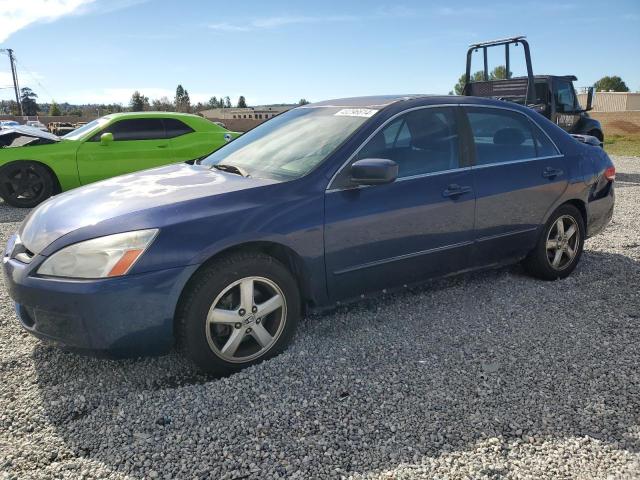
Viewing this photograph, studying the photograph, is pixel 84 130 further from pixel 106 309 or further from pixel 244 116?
pixel 244 116

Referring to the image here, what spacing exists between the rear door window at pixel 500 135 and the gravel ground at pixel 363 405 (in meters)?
1.20

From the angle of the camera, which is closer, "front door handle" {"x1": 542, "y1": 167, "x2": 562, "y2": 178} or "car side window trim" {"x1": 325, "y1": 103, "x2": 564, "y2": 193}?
"car side window trim" {"x1": 325, "y1": 103, "x2": 564, "y2": 193}

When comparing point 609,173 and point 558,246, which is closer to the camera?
point 558,246

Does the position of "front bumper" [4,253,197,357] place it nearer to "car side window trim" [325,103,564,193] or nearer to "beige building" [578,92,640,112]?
"car side window trim" [325,103,564,193]

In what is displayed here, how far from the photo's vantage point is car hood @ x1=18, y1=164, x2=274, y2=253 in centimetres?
291

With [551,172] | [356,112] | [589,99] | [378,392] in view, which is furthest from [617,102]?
[378,392]

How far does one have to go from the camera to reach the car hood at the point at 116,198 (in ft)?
9.56

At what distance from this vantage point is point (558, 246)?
182 inches

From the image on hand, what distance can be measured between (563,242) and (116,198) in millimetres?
3634

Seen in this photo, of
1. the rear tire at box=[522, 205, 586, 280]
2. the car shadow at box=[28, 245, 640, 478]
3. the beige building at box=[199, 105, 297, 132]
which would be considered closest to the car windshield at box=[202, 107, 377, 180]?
the car shadow at box=[28, 245, 640, 478]

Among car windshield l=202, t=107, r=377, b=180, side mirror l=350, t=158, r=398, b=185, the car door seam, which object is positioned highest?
car windshield l=202, t=107, r=377, b=180

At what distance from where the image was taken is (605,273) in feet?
16.0

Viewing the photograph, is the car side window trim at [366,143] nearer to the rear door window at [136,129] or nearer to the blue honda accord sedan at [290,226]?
the blue honda accord sedan at [290,226]

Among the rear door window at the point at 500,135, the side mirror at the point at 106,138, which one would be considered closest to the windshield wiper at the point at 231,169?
the rear door window at the point at 500,135
